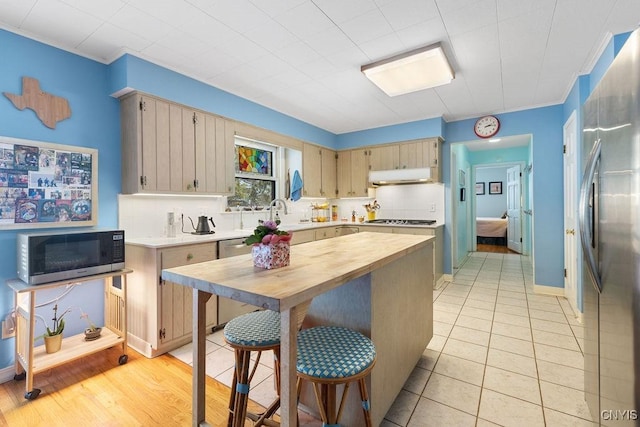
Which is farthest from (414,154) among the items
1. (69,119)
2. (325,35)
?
(69,119)

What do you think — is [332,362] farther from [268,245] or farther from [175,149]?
[175,149]

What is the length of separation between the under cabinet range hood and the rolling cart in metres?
3.76

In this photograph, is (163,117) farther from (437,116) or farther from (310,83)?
(437,116)

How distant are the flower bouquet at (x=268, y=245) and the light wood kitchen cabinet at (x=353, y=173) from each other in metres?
3.96

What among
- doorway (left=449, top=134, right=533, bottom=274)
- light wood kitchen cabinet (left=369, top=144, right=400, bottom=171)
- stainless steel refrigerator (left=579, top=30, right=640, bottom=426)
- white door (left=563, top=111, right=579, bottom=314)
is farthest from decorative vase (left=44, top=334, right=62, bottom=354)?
doorway (left=449, top=134, right=533, bottom=274)

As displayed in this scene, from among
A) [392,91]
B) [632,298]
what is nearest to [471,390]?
[632,298]

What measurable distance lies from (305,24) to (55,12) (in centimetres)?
170

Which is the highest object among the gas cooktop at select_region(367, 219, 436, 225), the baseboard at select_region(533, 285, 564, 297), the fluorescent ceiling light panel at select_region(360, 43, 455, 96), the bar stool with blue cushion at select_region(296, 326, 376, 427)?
the fluorescent ceiling light panel at select_region(360, 43, 455, 96)

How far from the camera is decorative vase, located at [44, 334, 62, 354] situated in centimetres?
211

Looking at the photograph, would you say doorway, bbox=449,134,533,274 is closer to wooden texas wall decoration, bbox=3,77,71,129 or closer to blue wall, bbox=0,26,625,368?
blue wall, bbox=0,26,625,368

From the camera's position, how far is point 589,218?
1.35 m

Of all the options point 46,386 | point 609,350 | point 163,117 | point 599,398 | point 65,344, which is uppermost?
point 163,117

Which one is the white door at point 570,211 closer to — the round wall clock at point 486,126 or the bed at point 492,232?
the round wall clock at point 486,126

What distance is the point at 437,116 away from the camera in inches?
172
